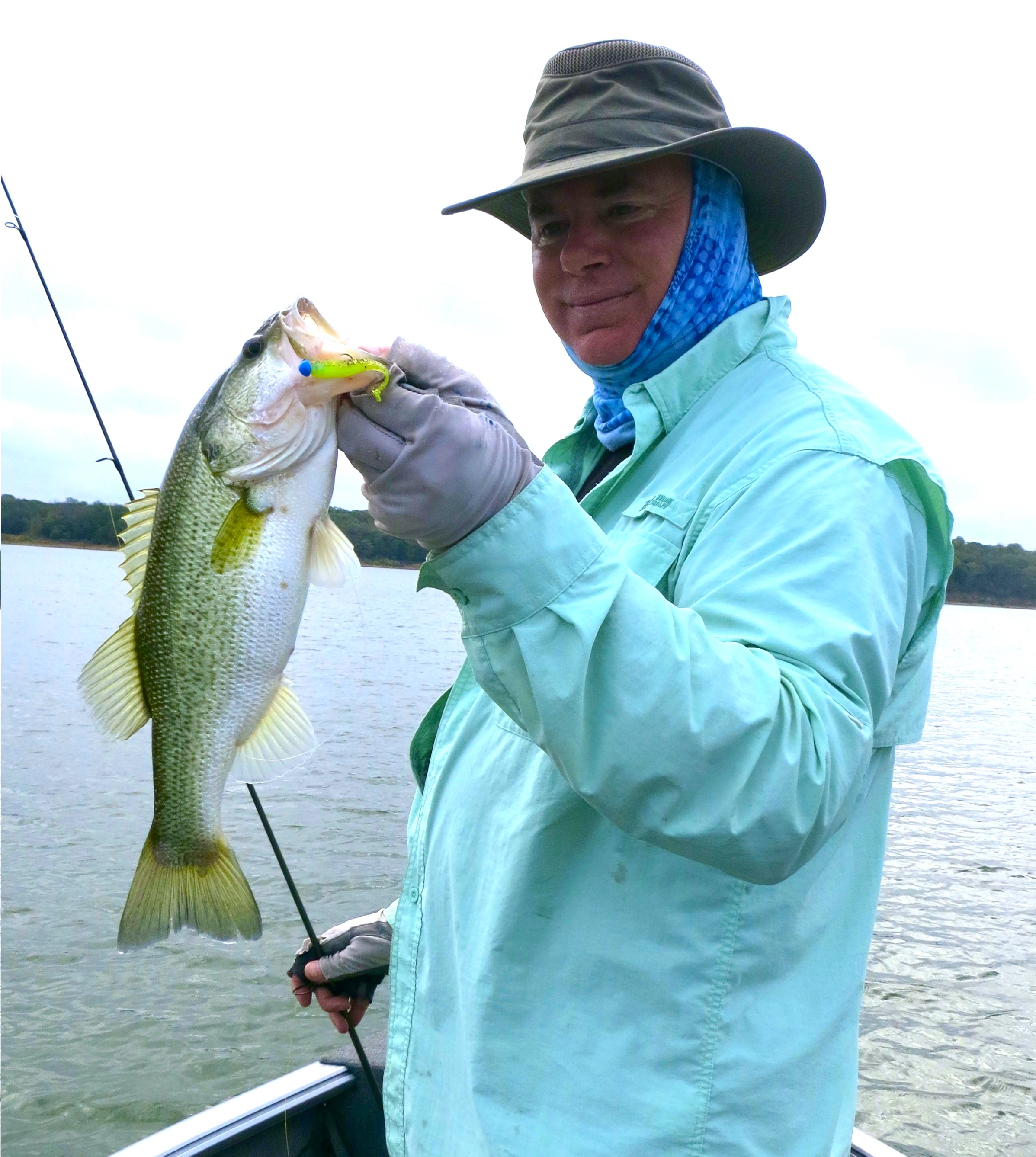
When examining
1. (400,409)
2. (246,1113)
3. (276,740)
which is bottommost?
(246,1113)

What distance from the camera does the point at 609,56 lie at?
204 cm

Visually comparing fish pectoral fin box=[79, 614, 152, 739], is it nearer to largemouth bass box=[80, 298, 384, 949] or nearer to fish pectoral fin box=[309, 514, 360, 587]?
largemouth bass box=[80, 298, 384, 949]

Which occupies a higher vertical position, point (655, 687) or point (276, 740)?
point (655, 687)

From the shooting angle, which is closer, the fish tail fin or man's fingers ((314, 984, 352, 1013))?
the fish tail fin

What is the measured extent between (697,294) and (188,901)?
1.69 metres

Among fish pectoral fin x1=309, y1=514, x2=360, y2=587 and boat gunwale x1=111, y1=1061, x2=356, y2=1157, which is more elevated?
fish pectoral fin x1=309, y1=514, x2=360, y2=587

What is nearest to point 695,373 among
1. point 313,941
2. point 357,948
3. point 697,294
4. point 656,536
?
point 697,294

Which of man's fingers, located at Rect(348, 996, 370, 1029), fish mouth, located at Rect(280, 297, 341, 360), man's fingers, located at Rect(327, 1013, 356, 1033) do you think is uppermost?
fish mouth, located at Rect(280, 297, 341, 360)

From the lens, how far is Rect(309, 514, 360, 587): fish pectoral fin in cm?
192

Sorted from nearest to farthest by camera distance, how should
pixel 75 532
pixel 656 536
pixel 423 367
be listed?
pixel 423 367 < pixel 656 536 < pixel 75 532

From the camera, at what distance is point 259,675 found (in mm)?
1939

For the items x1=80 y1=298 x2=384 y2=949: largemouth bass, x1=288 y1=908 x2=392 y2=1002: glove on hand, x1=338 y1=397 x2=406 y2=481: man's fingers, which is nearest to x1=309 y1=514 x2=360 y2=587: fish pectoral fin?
x1=80 y1=298 x2=384 y2=949: largemouth bass

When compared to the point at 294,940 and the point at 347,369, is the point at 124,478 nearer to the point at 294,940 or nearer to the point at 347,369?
the point at 347,369

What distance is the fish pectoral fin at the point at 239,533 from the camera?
1.88 meters
